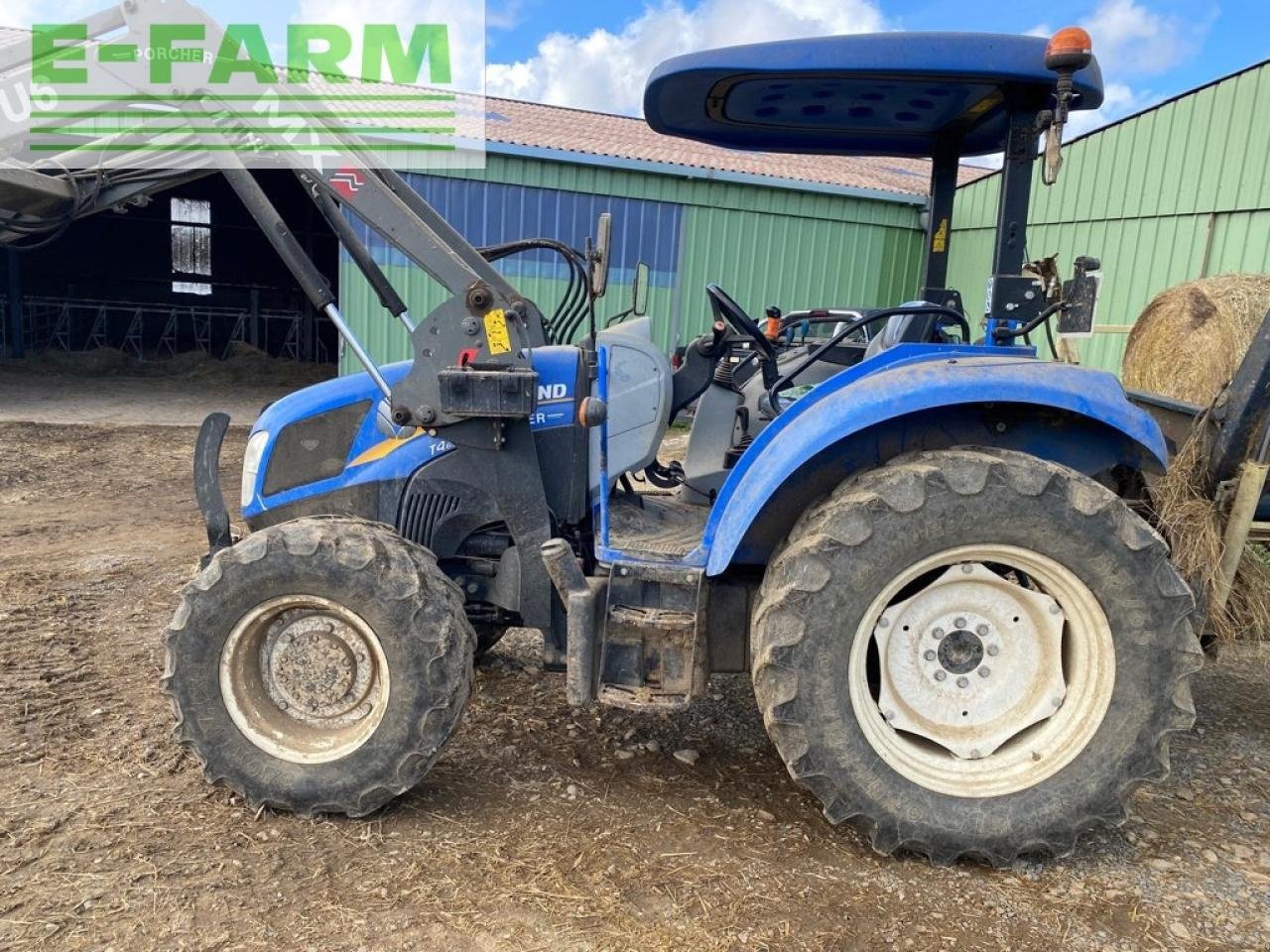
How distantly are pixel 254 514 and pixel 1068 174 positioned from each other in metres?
9.38

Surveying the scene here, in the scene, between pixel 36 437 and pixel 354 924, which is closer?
pixel 354 924

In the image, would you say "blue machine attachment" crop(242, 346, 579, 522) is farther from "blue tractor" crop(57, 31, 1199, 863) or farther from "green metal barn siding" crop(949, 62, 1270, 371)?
"green metal barn siding" crop(949, 62, 1270, 371)

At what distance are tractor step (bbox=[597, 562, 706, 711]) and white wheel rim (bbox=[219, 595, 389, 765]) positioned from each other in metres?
0.67

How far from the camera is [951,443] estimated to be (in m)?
2.77

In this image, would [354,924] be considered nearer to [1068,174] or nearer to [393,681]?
[393,681]

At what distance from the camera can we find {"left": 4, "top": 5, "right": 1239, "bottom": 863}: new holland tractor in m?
2.54

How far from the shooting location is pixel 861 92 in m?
3.01

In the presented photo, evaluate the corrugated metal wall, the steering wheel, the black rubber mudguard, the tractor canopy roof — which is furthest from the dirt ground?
the corrugated metal wall

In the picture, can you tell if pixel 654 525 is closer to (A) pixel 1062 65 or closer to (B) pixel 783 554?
(B) pixel 783 554

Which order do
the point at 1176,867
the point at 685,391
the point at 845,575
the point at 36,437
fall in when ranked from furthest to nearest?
the point at 36,437 → the point at 685,391 → the point at 1176,867 → the point at 845,575

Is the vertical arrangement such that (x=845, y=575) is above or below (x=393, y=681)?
above

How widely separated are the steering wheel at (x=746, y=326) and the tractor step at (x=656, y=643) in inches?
37.3

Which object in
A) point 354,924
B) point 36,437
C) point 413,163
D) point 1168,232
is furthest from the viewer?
point 413,163

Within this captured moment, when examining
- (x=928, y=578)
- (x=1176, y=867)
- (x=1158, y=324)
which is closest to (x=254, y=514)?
(x=928, y=578)
